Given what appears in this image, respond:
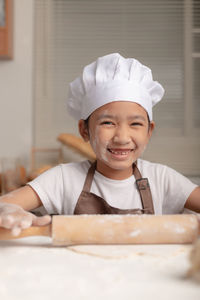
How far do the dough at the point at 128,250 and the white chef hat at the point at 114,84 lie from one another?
0.43 meters

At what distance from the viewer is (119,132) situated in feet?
2.94

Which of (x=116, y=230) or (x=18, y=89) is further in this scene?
(x=18, y=89)

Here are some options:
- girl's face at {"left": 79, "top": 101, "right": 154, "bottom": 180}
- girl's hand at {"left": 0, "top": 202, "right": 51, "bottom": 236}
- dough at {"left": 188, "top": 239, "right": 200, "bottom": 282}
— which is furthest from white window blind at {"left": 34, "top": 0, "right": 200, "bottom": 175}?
dough at {"left": 188, "top": 239, "right": 200, "bottom": 282}

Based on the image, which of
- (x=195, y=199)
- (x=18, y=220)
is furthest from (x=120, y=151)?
(x=18, y=220)

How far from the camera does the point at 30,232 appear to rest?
2.00ft

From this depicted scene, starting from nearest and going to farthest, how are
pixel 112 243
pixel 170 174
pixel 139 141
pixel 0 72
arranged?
pixel 112 243 → pixel 139 141 → pixel 170 174 → pixel 0 72

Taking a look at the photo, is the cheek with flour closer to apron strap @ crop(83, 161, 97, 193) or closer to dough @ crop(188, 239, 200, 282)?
apron strap @ crop(83, 161, 97, 193)

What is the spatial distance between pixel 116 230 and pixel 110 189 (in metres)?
0.42

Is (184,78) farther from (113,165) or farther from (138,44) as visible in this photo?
(113,165)

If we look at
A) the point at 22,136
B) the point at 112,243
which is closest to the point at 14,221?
the point at 112,243

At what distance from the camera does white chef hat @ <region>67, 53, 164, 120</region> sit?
92cm

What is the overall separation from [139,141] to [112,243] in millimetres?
380

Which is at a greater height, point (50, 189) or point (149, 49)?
point (149, 49)

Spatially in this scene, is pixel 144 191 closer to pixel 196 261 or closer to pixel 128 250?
pixel 128 250
